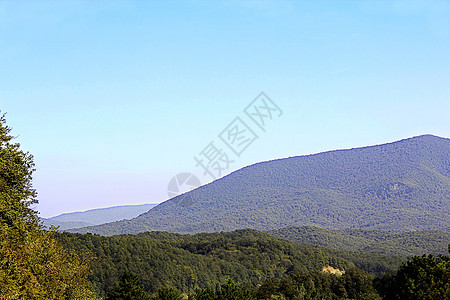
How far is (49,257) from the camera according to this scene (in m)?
→ 22.4

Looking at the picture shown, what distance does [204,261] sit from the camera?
142 metres

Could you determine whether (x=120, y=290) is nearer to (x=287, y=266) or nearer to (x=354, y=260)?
(x=287, y=266)

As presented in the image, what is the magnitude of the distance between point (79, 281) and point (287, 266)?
137 m

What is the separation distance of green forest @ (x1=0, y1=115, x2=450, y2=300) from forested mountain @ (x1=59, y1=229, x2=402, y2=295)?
0.32 meters

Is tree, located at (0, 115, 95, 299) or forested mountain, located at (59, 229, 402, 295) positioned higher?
tree, located at (0, 115, 95, 299)

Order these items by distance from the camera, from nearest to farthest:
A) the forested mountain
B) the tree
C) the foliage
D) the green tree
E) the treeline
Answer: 1. the tree
2. the foliage
3. the treeline
4. the green tree
5. the forested mountain

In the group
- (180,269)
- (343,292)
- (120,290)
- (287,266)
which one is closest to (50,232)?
(120,290)

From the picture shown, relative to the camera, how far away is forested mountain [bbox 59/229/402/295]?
121319 millimetres

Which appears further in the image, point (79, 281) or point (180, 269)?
point (180, 269)

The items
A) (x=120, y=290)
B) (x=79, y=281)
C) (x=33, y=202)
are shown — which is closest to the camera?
(x=79, y=281)

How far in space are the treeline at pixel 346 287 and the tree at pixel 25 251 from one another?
24563 millimetres

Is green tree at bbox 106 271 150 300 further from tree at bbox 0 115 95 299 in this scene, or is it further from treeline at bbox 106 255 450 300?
tree at bbox 0 115 95 299

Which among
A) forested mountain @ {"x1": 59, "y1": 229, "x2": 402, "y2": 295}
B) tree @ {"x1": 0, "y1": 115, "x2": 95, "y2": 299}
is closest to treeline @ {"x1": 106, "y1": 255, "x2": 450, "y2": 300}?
tree @ {"x1": 0, "y1": 115, "x2": 95, "y2": 299}

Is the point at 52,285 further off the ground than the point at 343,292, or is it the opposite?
the point at 52,285
